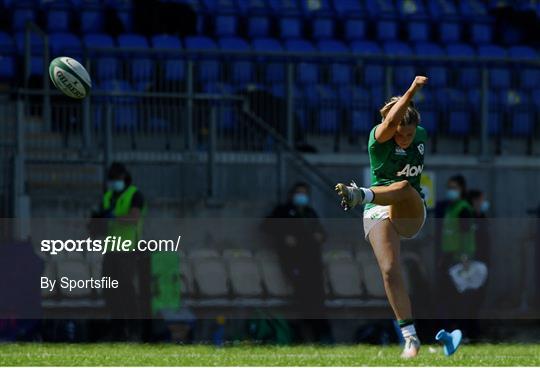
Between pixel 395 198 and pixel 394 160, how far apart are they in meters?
0.35

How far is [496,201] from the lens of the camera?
59.2 feet

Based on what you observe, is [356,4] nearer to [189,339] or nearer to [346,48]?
[346,48]

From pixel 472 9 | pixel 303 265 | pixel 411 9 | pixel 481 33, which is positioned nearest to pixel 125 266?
pixel 303 265

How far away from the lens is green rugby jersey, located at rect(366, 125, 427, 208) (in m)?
10.1

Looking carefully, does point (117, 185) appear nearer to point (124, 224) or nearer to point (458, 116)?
point (124, 224)

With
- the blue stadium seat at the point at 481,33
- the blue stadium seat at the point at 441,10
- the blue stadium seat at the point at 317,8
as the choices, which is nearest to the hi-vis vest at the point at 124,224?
the blue stadium seat at the point at 317,8

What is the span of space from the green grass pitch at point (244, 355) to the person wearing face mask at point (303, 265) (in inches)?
37.9

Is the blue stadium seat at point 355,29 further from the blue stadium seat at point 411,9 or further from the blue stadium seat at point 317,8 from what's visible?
the blue stadium seat at point 411,9

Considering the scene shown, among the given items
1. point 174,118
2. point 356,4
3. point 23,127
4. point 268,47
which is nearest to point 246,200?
point 174,118

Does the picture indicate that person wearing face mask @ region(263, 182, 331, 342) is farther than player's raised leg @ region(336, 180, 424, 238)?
Yes

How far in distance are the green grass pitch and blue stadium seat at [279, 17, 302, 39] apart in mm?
8477

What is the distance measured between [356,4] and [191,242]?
8387 millimetres

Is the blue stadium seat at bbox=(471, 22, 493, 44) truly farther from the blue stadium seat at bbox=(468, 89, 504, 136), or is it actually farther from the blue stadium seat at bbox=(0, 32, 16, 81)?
the blue stadium seat at bbox=(0, 32, 16, 81)

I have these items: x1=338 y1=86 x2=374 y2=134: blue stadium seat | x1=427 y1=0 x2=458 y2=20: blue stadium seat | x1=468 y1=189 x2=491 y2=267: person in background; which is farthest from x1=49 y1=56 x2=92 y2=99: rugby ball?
x1=427 y1=0 x2=458 y2=20: blue stadium seat
